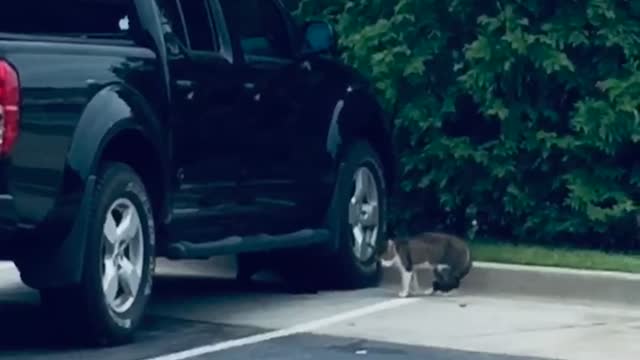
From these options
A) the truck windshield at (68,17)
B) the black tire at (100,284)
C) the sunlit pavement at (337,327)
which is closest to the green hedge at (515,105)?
the sunlit pavement at (337,327)

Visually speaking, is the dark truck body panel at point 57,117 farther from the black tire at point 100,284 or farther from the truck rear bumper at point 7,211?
the black tire at point 100,284

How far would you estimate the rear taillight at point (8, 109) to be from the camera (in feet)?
25.4

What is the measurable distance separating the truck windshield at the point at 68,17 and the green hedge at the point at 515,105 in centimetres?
304

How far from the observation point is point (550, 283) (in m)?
10.6

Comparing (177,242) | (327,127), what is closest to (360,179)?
(327,127)

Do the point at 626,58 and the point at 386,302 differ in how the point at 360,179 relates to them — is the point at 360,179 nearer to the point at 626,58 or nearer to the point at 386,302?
the point at 386,302

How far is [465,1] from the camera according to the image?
460 inches

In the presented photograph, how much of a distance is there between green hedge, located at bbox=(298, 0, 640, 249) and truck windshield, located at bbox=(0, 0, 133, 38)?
9.96ft

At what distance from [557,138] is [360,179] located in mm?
1271

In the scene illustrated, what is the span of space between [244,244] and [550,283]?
6.49 ft

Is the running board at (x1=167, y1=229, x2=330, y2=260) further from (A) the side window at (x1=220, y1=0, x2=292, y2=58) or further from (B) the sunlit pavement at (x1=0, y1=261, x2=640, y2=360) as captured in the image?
(A) the side window at (x1=220, y1=0, x2=292, y2=58)

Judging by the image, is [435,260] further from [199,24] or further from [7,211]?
[7,211]

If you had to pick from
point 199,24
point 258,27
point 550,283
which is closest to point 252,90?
point 199,24

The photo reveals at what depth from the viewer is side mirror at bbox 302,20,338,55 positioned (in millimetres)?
10586
